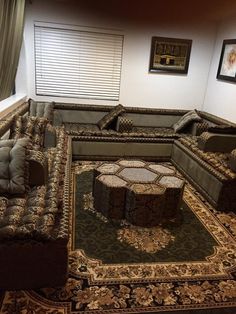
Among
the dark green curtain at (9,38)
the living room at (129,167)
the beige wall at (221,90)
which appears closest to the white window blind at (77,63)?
the living room at (129,167)

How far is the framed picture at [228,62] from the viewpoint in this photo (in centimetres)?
423

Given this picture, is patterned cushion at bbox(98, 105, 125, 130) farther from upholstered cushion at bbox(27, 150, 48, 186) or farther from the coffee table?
upholstered cushion at bbox(27, 150, 48, 186)

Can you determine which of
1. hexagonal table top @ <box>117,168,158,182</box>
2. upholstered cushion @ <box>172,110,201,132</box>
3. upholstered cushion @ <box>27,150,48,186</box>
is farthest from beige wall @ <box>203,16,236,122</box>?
upholstered cushion @ <box>27,150,48,186</box>

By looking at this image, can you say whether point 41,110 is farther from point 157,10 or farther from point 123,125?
point 157,10

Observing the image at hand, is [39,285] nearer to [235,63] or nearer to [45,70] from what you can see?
[45,70]

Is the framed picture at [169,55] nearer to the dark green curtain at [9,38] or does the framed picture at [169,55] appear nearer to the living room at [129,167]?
the living room at [129,167]

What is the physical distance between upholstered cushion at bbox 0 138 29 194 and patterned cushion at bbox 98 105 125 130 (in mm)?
2291

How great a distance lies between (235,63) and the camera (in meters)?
4.18

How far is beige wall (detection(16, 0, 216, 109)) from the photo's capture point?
14.1 ft

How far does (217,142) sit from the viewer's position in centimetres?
359

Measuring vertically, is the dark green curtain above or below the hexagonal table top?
above

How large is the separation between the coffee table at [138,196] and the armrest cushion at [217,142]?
0.95 meters

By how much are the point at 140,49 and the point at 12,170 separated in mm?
3488

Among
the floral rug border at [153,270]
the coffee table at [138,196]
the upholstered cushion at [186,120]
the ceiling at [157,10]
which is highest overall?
the ceiling at [157,10]
